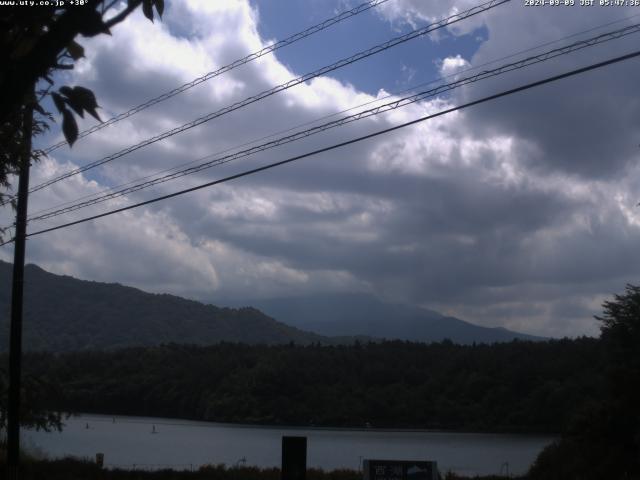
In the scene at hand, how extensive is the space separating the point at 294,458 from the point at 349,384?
62546mm

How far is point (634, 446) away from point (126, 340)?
6585 inches

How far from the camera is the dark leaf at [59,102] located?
15.5 feet

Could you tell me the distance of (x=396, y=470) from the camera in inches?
570

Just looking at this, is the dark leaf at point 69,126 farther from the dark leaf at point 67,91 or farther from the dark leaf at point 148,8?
the dark leaf at point 148,8

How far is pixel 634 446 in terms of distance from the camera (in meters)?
23.8

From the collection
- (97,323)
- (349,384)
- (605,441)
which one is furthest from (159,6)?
(97,323)

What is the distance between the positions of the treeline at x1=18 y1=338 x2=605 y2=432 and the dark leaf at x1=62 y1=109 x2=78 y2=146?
173ft

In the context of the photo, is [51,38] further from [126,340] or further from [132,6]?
[126,340]

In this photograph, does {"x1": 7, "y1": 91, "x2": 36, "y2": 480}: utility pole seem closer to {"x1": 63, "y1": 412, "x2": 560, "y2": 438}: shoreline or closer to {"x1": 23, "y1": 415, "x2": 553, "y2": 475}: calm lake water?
{"x1": 23, "y1": 415, "x2": 553, "y2": 475}: calm lake water

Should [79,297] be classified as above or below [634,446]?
above

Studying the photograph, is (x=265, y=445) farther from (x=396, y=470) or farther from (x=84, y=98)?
(x=84, y=98)

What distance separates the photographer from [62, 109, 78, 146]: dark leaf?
4.71 meters

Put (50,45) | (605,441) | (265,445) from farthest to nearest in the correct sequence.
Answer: (265,445), (605,441), (50,45)

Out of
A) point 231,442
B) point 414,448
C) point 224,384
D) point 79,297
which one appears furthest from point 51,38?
point 79,297
